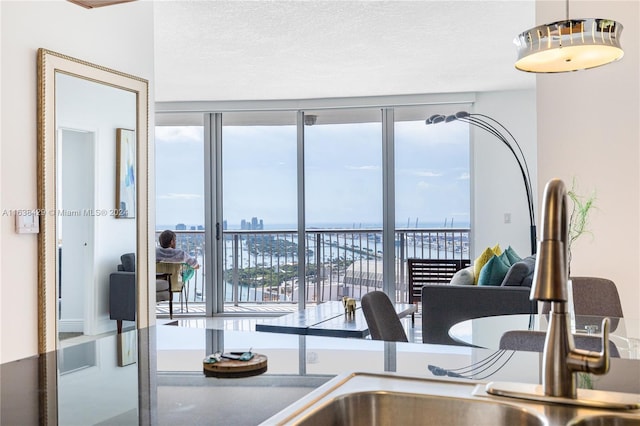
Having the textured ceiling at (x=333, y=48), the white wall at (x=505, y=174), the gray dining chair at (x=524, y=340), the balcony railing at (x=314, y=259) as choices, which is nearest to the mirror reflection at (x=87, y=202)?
the textured ceiling at (x=333, y=48)

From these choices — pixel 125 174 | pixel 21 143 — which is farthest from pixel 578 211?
pixel 21 143

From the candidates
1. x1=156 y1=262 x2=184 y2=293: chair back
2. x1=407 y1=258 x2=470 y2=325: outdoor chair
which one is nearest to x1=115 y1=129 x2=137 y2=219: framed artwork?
x1=156 y1=262 x2=184 y2=293: chair back

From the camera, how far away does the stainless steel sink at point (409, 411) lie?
1.01 metres

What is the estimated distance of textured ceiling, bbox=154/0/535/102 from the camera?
429 cm

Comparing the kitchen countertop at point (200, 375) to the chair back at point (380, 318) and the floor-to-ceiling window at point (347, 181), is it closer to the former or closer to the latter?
the chair back at point (380, 318)

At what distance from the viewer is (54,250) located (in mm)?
3186

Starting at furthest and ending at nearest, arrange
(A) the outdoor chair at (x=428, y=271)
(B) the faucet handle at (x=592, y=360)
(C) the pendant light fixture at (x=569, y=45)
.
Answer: (A) the outdoor chair at (x=428, y=271) < (C) the pendant light fixture at (x=569, y=45) < (B) the faucet handle at (x=592, y=360)

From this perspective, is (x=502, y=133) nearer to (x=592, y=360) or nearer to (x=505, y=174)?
(x=505, y=174)

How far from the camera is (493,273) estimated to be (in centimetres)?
481

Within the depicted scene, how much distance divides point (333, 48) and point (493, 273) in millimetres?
2172

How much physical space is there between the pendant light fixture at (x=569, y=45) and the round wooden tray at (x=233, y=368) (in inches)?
67.0

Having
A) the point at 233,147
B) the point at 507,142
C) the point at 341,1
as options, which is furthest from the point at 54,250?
the point at 507,142

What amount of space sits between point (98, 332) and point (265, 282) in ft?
14.4

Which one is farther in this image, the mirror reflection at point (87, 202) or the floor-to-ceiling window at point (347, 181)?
the floor-to-ceiling window at point (347, 181)
